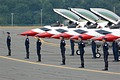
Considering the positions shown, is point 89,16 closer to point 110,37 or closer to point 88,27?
point 88,27

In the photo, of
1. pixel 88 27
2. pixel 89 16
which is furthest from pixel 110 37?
pixel 89 16

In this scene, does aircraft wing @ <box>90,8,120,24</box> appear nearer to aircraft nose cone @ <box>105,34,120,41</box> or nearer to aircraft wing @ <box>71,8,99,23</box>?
aircraft wing @ <box>71,8,99,23</box>

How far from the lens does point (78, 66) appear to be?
29.3 metres

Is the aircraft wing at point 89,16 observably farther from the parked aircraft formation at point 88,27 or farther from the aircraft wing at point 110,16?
the aircraft wing at point 110,16

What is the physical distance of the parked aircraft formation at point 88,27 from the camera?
35.8m

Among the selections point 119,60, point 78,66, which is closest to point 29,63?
point 78,66

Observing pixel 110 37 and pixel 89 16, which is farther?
pixel 89 16

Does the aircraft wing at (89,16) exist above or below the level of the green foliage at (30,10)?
below

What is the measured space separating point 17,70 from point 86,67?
388 centimetres

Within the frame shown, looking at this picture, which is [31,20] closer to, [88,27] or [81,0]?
[81,0]

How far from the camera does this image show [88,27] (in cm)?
3941

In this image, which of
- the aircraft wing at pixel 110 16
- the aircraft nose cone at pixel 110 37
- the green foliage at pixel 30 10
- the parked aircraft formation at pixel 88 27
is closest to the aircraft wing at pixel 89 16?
the parked aircraft formation at pixel 88 27

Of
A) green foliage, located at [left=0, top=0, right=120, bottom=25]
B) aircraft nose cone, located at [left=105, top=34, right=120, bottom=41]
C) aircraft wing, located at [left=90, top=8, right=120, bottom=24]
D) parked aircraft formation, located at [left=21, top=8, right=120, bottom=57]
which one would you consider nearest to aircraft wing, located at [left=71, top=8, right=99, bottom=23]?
parked aircraft formation, located at [left=21, top=8, right=120, bottom=57]

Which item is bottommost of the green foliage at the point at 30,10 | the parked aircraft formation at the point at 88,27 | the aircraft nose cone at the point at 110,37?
the aircraft nose cone at the point at 110,37
